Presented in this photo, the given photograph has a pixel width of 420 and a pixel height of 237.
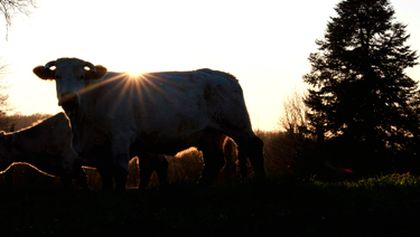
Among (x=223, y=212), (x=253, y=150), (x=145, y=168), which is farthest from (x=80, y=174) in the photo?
(x=223, y=212)

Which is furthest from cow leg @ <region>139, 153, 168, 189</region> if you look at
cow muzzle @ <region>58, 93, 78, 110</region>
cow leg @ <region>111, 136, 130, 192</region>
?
cow muzzle @ <region>58, 93, 78, 110</region>

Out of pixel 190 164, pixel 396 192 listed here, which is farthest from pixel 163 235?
pixel 190 164

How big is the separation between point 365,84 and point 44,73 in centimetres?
3040

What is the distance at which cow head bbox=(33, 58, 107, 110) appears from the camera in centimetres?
1142

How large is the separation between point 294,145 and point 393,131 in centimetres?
835

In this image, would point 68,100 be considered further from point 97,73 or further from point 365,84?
point 365,84

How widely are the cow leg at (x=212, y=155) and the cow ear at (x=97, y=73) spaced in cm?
318

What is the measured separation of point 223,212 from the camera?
858cm

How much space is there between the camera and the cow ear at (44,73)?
1237cm

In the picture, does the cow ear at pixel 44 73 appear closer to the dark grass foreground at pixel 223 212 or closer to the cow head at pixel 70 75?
the cow head at pixel 70 75

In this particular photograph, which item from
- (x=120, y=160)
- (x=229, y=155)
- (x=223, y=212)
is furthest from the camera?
(x=229, y=155)

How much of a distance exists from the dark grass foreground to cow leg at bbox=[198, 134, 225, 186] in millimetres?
3956

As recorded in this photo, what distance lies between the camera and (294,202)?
30.1 feet

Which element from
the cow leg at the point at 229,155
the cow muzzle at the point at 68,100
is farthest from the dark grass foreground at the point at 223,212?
the cow leg at the point at 229,155
